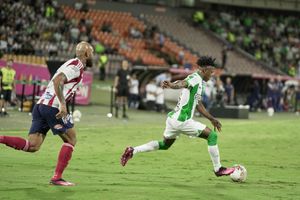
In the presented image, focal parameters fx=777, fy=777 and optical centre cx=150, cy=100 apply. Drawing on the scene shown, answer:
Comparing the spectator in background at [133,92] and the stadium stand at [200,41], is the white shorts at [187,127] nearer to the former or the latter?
the spectator in background at [133,92]

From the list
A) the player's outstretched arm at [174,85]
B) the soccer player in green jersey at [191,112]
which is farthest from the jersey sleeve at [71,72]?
the soccer player in green jersey at [191,112]

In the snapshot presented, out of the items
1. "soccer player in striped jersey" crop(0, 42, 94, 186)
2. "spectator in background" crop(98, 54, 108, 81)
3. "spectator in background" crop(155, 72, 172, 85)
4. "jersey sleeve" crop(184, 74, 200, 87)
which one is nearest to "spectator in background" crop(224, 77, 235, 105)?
"spectator in background" crop(155, 72, 172, 85)

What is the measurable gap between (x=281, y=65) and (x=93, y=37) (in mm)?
16744

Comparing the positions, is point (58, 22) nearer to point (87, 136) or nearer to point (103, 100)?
point (103, 100)

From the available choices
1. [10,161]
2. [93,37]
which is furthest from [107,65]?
[10,161]

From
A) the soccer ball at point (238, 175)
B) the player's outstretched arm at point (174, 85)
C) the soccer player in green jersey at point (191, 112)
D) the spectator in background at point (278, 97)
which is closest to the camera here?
the player's outstretched arm at point (174, 85)

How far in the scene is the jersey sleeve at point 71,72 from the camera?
11.6 meters

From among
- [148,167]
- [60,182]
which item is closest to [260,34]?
[148,167]

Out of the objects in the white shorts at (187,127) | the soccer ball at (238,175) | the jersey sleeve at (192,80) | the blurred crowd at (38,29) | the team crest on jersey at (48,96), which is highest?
the blurred crowd at (38,29)

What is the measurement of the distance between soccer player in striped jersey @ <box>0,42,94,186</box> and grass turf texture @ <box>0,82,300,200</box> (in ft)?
1.71

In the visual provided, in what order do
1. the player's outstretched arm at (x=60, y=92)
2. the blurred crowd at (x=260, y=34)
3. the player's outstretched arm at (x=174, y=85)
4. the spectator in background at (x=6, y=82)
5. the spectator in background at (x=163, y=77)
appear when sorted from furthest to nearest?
the blurred crowd at (x=260, y=34)
the spectator in background at (x=163, y=77)
the spectator in background at (x=6, y=82)
the player's outstretched arm at (x=174, y=85)
the player's outstretched arm at (x=60, y=92)

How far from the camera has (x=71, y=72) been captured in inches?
457

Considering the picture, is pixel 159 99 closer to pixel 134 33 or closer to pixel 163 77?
pixel 163 77

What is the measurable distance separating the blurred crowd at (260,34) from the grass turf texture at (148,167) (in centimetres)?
3157
